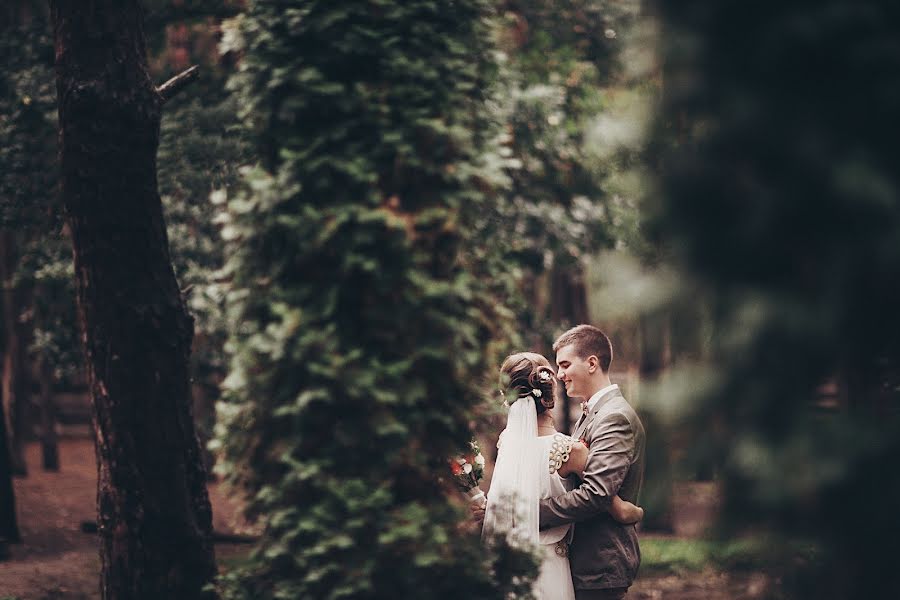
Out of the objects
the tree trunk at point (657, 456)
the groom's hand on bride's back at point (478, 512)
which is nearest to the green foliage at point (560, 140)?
the groom's hand on bride's back at point (478, 512)

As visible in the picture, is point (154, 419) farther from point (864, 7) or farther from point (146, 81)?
point (864, 7)

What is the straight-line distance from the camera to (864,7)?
104 inches

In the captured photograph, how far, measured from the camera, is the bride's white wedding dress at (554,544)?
222 inches

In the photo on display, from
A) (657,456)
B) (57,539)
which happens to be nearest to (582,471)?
(657,456)

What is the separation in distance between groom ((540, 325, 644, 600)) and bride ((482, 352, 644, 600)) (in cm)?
7

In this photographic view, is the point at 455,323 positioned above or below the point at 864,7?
below

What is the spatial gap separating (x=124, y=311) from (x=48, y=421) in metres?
14.3

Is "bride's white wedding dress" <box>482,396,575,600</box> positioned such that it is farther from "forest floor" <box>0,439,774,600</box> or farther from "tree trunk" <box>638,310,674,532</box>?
"forest floor" <box>0,439,774,600</box>

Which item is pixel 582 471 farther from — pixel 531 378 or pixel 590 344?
pixel 590 344

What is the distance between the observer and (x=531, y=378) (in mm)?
5652

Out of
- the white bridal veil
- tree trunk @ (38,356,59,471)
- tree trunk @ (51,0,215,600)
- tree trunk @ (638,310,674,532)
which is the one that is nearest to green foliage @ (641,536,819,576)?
tree trunk @ (638,310,674,532)

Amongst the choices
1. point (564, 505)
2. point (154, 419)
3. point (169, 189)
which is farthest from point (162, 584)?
point (169, 189)

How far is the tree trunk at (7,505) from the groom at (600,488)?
9.02 metres

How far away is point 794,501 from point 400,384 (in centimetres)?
185
